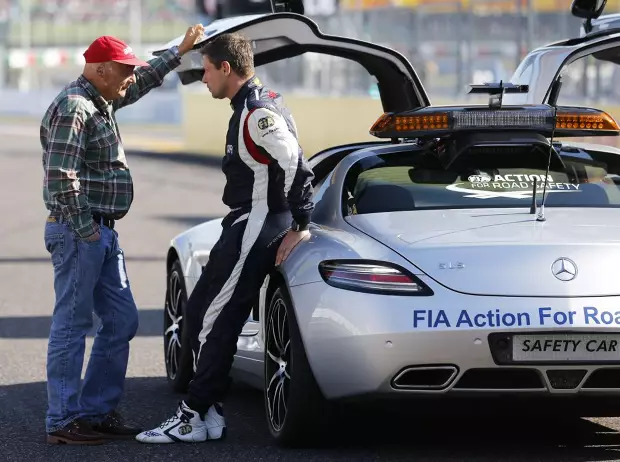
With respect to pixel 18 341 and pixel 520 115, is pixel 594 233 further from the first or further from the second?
pixel 18 341

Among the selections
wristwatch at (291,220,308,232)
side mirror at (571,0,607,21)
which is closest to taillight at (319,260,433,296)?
wristwatch at (291,220,308,232)

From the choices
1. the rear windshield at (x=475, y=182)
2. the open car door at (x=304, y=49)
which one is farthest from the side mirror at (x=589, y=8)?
the rear windshield at (x=475, y=182)

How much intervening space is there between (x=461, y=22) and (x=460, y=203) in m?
21.6

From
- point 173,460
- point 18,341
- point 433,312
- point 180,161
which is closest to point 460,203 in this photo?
point 433,312

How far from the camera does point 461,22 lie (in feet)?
90.2

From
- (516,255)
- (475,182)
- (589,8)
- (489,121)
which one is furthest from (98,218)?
(589,8)

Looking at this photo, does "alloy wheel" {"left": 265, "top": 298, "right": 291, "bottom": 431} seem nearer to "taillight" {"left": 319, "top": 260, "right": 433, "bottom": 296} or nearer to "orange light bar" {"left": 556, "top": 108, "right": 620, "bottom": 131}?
"taillight" {"left": 319, "top": 260, "right": 433, "bottom": 296}

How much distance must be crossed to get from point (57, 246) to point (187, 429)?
0.97 metres

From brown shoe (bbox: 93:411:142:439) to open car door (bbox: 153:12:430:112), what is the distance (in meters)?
1.76

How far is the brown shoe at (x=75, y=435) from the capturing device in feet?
20.9

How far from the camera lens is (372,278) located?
5656 millimetres

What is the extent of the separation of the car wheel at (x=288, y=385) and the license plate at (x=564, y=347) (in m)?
0.85

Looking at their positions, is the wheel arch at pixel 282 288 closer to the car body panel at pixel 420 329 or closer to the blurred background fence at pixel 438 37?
the car body panel at pixel 420 329

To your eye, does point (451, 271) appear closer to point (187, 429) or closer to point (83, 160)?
point (187, 429)
